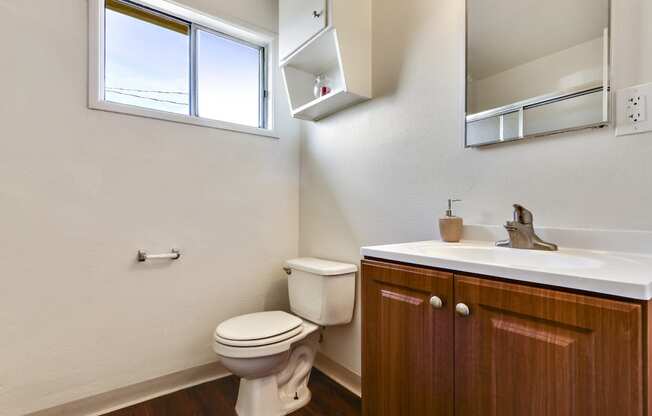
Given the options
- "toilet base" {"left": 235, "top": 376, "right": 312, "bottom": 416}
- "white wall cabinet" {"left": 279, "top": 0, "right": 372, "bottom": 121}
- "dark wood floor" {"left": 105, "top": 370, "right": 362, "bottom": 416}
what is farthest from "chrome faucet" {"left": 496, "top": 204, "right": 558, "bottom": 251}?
"toilet base" {"left": 235, "top": 376, "right": 312, "bottom": 416}

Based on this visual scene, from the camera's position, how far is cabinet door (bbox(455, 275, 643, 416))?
579 mm

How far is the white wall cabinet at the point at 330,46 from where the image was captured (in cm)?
160

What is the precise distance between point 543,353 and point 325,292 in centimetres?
114

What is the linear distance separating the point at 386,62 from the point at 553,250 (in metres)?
1.15

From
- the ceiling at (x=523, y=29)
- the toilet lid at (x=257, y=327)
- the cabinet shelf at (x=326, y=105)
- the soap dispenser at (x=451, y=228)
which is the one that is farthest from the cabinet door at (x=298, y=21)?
the toilet lid at (x=257, y=327)

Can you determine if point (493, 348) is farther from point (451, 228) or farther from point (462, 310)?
point (451, 228)

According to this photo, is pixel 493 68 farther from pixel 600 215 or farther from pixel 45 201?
pixel 45 201

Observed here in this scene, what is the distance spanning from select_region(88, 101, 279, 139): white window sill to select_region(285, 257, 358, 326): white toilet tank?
92 centimetres

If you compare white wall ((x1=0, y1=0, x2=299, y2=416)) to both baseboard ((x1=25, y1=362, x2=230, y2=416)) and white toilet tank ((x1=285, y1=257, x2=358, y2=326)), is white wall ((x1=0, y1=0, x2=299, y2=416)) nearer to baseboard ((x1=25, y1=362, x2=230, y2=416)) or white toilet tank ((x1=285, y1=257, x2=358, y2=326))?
baseboard ((x1=25, y1=362, x2=230, y2=416))

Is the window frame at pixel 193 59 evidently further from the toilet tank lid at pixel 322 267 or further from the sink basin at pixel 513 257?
the sink basin at pixel 513 257

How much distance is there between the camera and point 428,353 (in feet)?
2.90

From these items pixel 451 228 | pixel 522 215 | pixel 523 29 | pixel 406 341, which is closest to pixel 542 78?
pixel 523 29

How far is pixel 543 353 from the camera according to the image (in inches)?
26.4

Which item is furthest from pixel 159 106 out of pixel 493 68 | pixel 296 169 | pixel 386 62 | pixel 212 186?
pixel 493 68
